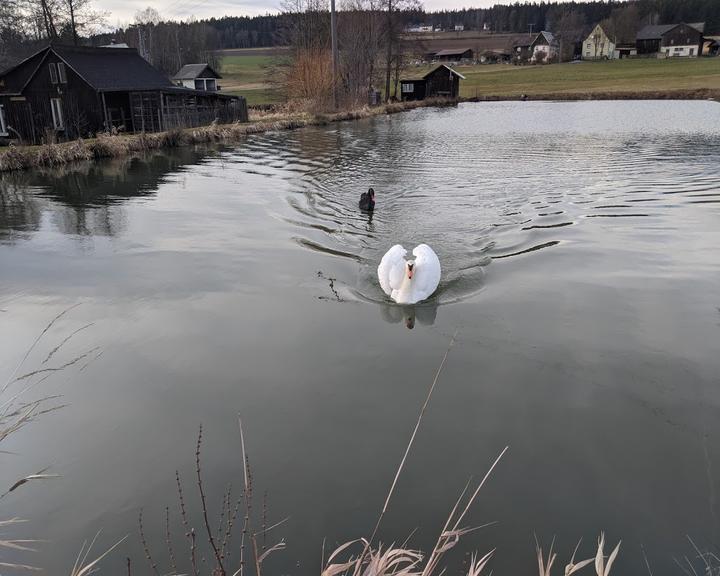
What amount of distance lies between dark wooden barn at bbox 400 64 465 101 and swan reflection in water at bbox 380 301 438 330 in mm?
56472

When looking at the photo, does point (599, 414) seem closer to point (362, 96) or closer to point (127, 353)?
point (127, 353)

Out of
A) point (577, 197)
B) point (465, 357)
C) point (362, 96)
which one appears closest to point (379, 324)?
point (465, 357)

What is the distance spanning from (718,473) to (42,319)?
836 centimetres

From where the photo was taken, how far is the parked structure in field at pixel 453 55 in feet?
370

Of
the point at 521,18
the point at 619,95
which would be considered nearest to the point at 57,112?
the point at 619,95

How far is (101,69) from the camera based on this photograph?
30.0 m

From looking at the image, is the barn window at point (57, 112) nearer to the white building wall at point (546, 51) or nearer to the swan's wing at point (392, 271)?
the swan's wing at point (392, 271)

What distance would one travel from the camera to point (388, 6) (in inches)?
A: 2216

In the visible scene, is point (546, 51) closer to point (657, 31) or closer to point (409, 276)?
point (657, 31)

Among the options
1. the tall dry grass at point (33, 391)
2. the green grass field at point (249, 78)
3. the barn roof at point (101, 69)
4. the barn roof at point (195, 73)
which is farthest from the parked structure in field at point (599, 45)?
the tall dry grass at point (33, 391)

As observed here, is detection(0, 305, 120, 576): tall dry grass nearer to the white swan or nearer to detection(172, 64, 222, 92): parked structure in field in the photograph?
the white swan

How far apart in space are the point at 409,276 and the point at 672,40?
112m

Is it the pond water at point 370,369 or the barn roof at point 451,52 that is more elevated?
the barn roof at point 451,52

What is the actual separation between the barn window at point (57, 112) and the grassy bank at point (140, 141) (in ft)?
17.0
